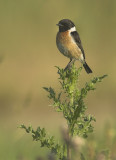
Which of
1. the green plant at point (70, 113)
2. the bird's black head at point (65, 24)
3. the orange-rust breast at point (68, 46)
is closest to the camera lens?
the green plant at point (70, 113)

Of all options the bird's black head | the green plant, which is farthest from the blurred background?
the green plant

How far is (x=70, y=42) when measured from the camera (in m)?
6.99

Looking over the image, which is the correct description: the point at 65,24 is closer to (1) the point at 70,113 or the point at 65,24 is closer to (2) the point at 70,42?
(2) the point at 70,42

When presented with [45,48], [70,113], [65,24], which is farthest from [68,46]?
[45,48]

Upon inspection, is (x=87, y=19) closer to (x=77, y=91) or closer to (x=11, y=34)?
(x=11, y=34)

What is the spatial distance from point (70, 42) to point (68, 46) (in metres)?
0.13

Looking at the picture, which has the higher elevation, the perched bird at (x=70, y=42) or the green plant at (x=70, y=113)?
the perched bird at (x=70, y=42)

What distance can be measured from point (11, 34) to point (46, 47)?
0.86 metres

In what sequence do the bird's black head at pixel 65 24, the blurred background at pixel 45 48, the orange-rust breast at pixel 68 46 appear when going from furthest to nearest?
the blurred background at pixel 45 48 < the bird's black head at pixel 65 24 < the orange-rust breast at pixel 68 46

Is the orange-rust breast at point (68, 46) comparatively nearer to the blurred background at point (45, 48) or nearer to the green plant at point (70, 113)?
the green plant at point (70, 113)

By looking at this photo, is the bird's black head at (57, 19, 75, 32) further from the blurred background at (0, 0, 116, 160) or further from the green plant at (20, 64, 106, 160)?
the blurred background at (0, 0, 116, 160)

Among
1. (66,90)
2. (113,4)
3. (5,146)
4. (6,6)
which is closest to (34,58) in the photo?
(6,6)

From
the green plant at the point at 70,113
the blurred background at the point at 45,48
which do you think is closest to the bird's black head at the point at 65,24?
the green plant at the point at 70,113

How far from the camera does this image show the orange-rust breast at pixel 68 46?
6.71m
